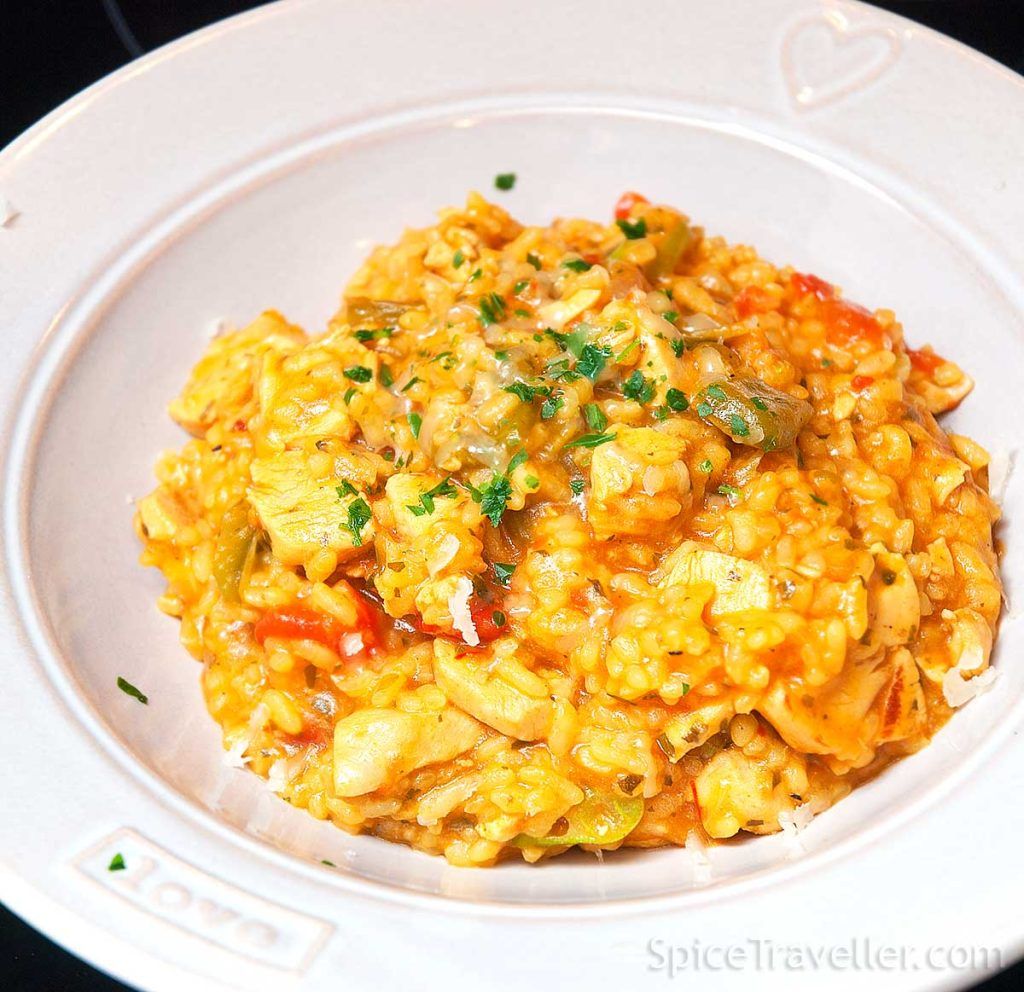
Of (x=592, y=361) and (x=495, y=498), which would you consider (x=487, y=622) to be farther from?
(x=592, y=361)

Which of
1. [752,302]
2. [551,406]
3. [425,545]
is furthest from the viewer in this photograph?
[752,302]

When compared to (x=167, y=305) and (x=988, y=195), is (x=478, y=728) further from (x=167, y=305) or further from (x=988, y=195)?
(x=988, y=195)

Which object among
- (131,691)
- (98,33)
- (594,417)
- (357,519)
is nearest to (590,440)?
(594,417)

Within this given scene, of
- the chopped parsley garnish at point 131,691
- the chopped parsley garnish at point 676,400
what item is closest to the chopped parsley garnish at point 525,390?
the chopped parsley garnish at point 676,400

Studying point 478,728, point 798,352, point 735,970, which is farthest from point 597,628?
point 798,352

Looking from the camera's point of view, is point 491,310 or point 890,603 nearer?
point 890,603
